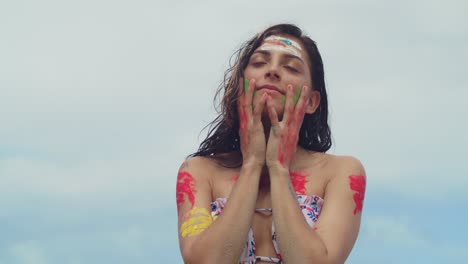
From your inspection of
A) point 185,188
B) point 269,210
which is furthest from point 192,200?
point 269,210

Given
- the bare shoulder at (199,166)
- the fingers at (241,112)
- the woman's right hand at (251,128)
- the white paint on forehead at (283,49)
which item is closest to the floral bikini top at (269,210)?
the bare shoulder at (199,166)

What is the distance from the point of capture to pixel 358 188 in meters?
7.02

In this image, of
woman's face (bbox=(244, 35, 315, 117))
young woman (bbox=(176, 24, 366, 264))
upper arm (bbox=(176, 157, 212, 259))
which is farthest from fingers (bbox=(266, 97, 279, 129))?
upper arm (bbox=(176, 157, 212, 259))

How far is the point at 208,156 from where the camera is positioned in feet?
24.5

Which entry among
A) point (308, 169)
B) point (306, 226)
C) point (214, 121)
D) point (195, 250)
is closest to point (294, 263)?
point (306, 226)

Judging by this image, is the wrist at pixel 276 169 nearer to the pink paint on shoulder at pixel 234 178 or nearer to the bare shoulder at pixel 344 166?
the pink paint on shoulder at pixel 234 178

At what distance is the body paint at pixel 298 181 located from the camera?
7047mm

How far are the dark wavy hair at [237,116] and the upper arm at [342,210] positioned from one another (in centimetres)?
57

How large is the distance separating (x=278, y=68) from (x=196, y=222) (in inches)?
62.3

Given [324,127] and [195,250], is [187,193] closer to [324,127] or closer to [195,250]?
[195,250]

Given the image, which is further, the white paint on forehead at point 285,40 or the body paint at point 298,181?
the white paint on forehead at point 285,40

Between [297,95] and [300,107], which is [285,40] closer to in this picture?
[297,95]

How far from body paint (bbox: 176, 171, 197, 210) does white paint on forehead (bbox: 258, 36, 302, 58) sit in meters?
A: 1.38

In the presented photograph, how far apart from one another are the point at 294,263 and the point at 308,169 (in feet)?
4.03
